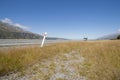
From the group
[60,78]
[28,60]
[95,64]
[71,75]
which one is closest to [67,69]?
[71,75]

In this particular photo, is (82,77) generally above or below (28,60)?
below

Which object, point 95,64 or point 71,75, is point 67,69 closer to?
point 71,75

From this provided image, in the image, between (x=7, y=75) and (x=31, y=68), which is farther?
(x=31, y=68)

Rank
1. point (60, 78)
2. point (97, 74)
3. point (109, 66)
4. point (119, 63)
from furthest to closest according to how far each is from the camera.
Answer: point (119, 63)
point (109, 66)
point (97, 74)
point (60, 78)

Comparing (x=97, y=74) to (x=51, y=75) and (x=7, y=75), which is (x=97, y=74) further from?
(x=7, y=75)

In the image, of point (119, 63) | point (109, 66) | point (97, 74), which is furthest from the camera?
point (119, 63)

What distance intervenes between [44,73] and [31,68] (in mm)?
826

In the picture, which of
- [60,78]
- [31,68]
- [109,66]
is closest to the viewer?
[60,78]

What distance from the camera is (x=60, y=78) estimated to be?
5.43m

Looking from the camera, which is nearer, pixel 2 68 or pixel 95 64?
pixel 2 68

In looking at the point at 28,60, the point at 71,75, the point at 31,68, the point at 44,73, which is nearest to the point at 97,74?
the point at 71,75

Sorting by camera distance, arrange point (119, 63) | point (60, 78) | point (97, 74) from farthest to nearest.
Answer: point (119, 63) → point (97, 74) → point (60, 78)

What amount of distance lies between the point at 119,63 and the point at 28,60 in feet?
16.5

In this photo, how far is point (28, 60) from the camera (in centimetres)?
719
